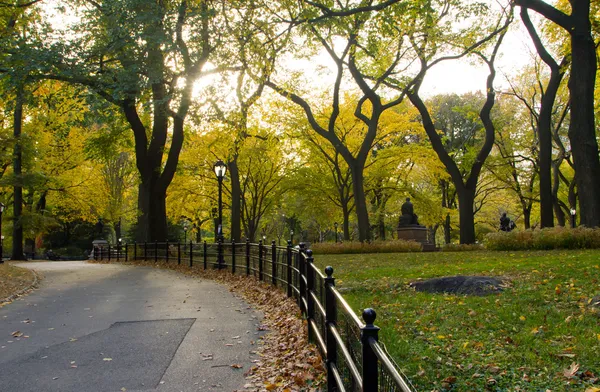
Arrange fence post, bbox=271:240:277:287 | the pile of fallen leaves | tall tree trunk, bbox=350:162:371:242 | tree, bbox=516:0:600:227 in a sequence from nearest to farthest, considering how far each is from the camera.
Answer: the pile of fallen leaves < fence post, bbox=271:240:277:287 < tree, bbox=516:0:600:227 < tall tree trunk, bbox=350:162:371:242

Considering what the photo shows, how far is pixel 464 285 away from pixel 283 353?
3.93m

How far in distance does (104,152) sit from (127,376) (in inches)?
978

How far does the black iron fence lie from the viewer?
2746mm

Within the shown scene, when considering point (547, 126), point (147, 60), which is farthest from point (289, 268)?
point (547, 126)

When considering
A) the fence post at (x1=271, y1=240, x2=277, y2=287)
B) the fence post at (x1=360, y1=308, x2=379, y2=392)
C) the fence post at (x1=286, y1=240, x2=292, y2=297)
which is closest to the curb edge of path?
the fence post at (x1=271, y1=240, x2=277, y2=287)

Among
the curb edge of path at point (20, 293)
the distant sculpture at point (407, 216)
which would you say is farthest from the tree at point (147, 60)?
the distant sculpture at point (407, 216)

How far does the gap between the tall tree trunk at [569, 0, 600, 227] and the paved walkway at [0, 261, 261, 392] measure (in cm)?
1179

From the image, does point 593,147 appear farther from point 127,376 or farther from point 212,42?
point 127,376

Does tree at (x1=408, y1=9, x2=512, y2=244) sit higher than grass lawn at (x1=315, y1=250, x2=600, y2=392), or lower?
higher

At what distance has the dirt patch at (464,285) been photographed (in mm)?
9133

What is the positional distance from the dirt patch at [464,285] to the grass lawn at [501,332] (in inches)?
10.0

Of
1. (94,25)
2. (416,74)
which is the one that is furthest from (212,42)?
(416,74)

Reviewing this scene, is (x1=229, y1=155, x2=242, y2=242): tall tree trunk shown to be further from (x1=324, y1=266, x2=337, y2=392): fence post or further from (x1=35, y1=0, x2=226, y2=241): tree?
(x1=324, y1=266, x2=337, y2=392): fence post

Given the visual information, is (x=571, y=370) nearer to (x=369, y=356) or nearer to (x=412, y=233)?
(x=369, y=356)
